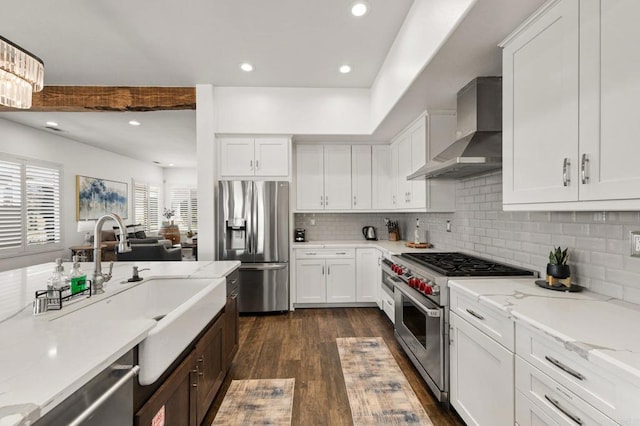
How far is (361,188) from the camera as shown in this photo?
4.31 meters

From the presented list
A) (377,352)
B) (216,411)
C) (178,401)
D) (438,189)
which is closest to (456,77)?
(438,189)

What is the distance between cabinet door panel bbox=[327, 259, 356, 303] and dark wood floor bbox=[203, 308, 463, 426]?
0.18m

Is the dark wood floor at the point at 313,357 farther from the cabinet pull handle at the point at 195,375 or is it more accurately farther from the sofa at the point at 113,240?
the sofa at the point at 113,240

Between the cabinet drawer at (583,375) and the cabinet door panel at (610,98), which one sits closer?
the cabinet drawer at (583,375)

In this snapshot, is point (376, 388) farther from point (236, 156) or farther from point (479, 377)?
point (236, 156)

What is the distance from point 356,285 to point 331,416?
7.10ft

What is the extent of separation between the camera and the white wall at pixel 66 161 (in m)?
4.87

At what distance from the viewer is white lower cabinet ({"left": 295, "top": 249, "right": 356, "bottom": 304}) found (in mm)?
4020

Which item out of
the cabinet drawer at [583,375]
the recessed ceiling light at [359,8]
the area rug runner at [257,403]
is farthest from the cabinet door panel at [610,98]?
the area rug runner at [257,403]

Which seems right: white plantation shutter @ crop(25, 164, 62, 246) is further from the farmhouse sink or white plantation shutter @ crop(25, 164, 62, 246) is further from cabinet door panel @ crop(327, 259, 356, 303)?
cabinet door panel @ crop(327, 259, 356, 303)

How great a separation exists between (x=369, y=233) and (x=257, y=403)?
292 centimetres

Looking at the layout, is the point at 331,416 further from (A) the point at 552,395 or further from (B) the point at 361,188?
(B) the point at 361,188

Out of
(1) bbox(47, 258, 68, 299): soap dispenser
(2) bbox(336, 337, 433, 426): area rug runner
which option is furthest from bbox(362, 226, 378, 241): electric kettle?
(1) bbox(47, 258, 68, 299): soap dispenser

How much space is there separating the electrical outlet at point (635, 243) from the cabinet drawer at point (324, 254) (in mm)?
2875
